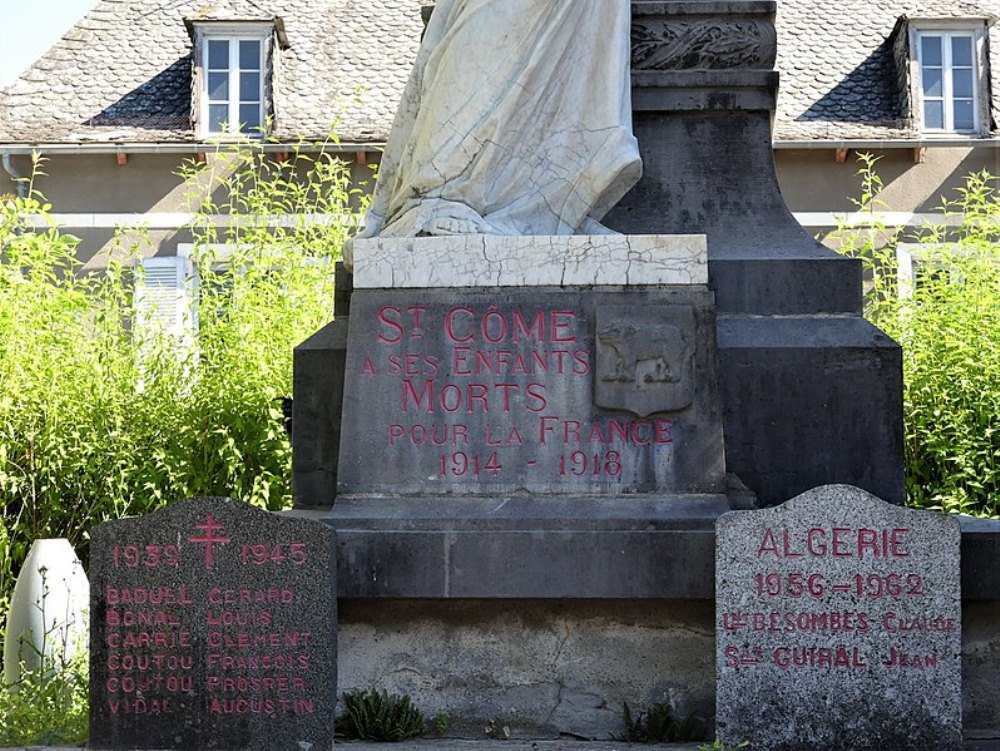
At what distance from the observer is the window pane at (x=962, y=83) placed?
19828 mm

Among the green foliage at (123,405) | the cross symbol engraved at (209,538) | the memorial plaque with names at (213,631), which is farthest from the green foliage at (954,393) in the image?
the cross symbol engraved at (209,538)

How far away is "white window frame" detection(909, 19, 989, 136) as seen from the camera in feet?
64.6

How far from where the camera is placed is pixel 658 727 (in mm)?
5891

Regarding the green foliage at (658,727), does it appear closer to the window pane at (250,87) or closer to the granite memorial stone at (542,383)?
the granite memorial stone at (542,383)

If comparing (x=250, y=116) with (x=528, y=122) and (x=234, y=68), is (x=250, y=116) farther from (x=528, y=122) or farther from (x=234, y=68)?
(x=528, y=122)

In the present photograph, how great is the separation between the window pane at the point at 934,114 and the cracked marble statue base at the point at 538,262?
14.2 metres

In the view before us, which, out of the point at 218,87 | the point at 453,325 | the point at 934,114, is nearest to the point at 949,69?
the point at 934,114

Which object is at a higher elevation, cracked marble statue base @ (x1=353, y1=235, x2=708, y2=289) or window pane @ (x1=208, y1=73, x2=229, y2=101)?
window pane @ (x1=208, y1=73, x2=229, y2=101)

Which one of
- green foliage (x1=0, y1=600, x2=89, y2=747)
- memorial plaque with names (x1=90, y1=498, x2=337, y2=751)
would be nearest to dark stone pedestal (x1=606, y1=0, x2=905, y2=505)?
memorial plaque with names (x1=90, y1=498, x2=337, y2=751)

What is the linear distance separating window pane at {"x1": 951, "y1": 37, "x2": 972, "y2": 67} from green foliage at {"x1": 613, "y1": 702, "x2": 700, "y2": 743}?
15563mm

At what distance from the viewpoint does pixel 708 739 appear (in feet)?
19.2

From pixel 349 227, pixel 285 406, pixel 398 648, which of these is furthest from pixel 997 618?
pixel 349 227

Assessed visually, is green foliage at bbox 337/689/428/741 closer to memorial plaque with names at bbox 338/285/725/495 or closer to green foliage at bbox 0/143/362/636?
memorial plaque with names at bbox 338/285/725/495

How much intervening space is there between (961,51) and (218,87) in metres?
8.85
